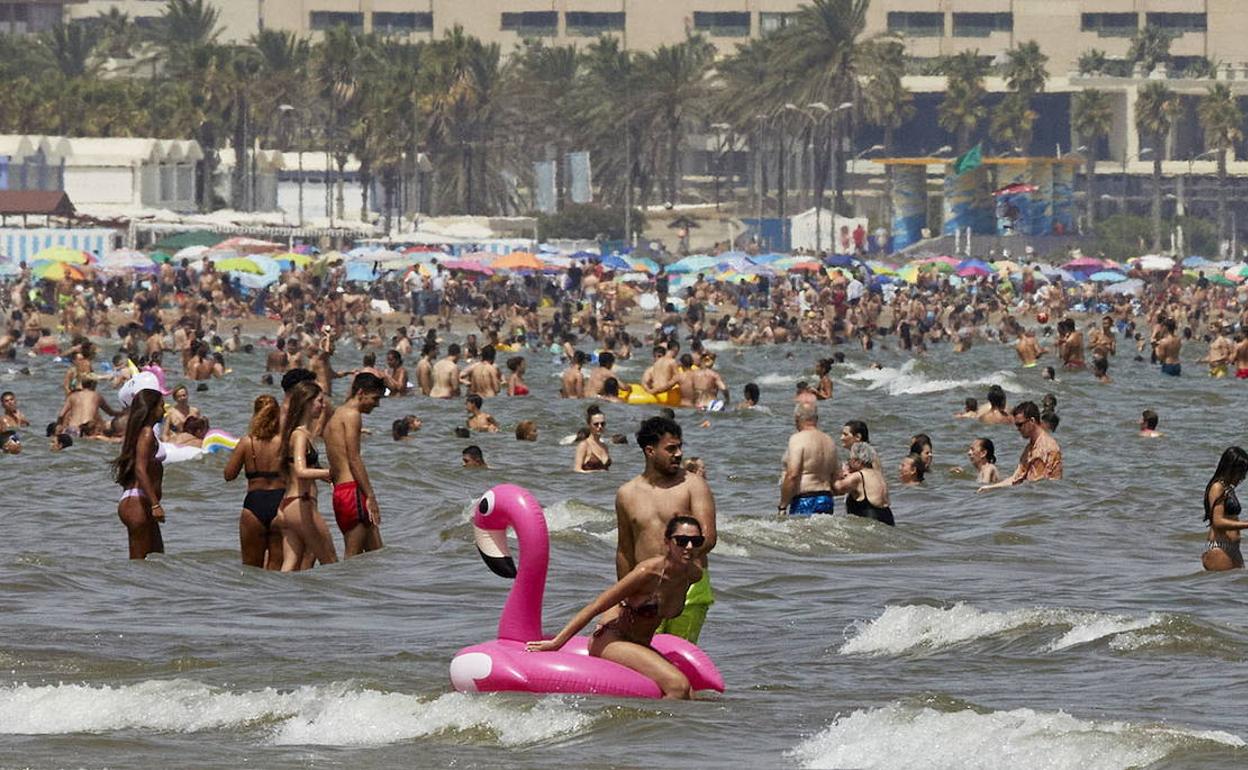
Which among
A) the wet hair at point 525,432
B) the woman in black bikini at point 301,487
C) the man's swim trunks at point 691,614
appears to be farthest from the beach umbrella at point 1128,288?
the man's swim trunks at point 691,614

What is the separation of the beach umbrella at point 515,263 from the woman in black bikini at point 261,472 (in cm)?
4367

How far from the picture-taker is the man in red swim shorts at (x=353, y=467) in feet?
43.3

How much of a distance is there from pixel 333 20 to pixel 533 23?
10257 millimetres

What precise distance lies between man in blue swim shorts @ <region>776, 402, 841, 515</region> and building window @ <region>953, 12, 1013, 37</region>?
365ft

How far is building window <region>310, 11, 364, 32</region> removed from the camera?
124 meters

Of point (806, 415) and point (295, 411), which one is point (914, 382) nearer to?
point (806, 415)

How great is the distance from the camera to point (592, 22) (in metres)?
124

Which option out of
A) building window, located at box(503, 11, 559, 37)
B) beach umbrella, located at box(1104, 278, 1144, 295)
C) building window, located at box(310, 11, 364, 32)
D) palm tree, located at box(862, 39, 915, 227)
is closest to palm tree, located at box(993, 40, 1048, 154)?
palm tree, located at box(862, 39, 915, 227)

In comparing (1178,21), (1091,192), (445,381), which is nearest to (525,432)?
(445,381)

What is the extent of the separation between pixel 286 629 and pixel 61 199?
53249 mm

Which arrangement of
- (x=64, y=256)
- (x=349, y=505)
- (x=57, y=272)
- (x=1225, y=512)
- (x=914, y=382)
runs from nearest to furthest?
(x=349, y=505)
(x=1225, y=512)
(x=914, y=382)
(x=57, y=272)
(x=64, y=256)

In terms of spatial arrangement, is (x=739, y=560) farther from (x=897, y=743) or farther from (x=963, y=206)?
(x=963, y=206)

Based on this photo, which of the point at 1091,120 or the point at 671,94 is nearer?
the point at 671,94

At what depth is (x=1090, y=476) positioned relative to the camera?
23.4 metres
